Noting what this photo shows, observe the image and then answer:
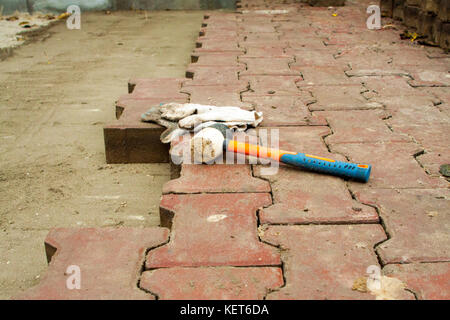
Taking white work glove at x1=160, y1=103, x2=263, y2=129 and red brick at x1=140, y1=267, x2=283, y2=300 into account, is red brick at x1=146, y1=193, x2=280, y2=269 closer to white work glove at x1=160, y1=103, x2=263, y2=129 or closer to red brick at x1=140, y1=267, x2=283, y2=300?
red brick at x1=140, y1=267, x2=283, y2=300

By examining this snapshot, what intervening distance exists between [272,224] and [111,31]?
20.1ft

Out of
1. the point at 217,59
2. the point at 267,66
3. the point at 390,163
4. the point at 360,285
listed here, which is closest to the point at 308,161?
the point at 390,163

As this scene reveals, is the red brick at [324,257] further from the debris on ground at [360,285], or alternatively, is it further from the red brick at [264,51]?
the red brick at [264,51]

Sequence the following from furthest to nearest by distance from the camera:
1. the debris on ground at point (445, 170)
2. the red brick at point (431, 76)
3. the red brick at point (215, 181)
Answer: the red brick at point (431, 76), the debris on ground at point (445, 170), the red brick at point (215, 181)

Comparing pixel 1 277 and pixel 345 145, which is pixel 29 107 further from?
pixel 345 145

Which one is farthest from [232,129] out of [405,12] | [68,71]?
[405,12]

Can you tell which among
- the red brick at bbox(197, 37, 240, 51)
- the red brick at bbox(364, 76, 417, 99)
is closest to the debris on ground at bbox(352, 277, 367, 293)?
the red brick at bbox(364, 76, 417, 99)

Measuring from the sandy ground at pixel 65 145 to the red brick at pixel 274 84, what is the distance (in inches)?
42.6

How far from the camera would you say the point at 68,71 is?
17.3ft

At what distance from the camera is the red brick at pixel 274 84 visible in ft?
12.0

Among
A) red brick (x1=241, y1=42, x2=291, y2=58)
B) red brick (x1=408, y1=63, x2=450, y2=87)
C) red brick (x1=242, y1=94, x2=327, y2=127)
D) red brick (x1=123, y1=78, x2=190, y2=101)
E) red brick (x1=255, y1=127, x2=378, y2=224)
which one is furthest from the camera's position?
red brick (x1=241, y1=42, x2=291, y2=58)

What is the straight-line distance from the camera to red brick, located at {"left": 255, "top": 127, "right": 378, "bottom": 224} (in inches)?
78.5

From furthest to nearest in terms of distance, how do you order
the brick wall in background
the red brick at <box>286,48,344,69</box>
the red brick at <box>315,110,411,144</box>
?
1. the brick wall in background
2. the red brick at <box>286,48,344,69</box>
3. the red brick at <box>315,110,411,144</box>

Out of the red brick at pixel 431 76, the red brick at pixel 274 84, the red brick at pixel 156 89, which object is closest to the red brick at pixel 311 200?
the red brick at pixel 274 84
